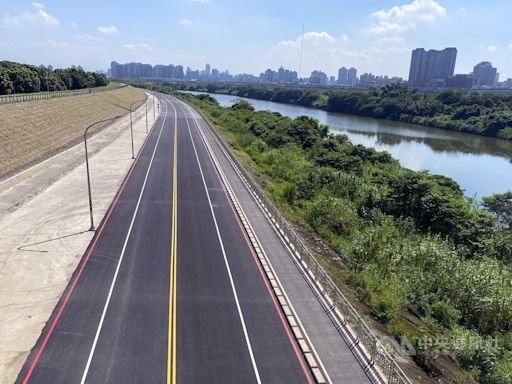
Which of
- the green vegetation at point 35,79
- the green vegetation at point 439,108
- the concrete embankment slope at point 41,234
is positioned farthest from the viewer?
the green vegetation at point 439,108

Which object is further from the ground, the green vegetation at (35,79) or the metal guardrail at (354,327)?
the green vegetation at (35,79)

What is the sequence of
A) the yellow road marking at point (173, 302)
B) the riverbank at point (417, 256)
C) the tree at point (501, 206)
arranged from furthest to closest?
the tree at point (501, 206) → the riverbank at point (417, 256) → the yellow road marking at point (173, 302)

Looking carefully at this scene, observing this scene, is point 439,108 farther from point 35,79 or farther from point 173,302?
point 173,302

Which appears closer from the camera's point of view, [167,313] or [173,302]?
[167,313]

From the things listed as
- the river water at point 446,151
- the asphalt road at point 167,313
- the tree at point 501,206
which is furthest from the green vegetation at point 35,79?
the tree at point 501,206

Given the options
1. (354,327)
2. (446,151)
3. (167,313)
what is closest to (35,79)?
(167,313)

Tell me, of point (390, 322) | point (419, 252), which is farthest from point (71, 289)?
point (419, 252)

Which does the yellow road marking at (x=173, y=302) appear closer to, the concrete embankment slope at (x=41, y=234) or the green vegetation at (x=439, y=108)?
the concrete embankment slope at (x=41, y=234)

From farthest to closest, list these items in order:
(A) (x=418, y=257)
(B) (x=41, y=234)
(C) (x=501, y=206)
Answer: (C) (x=501, y=206) < (B) (x=41, y=234) < (A) (x=418, y=257)
